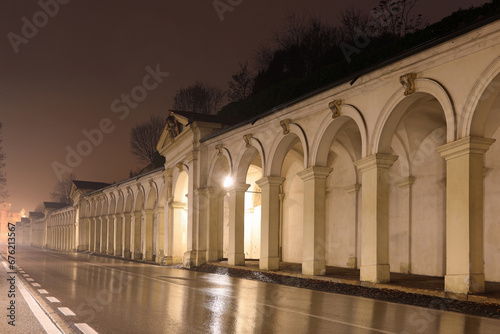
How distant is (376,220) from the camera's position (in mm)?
13914

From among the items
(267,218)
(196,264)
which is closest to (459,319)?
(267,218)

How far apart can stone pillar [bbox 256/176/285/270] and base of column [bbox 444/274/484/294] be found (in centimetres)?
889

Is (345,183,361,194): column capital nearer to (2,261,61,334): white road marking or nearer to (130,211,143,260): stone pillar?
(2,261,61,334): white road marking

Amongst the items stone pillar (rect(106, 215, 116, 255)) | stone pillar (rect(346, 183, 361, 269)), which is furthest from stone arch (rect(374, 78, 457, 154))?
stone pillar (rect(106, 215, 116, 255))

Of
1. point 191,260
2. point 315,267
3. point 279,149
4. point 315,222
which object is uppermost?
point 279,149

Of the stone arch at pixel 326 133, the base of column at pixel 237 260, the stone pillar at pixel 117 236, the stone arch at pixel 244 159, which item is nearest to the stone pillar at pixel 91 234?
the stone pillar at pixel 117 236

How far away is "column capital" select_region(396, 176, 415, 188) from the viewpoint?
725 inches

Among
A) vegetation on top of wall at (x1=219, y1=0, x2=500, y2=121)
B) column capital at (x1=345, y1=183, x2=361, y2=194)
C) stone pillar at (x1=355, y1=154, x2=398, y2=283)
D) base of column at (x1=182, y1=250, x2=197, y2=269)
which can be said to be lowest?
base of column at (x1=182, y1=250, x2=197, y2=269)

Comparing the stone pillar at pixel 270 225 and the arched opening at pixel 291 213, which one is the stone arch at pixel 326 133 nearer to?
the stone pillar at pixel 270 225

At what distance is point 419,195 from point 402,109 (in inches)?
215

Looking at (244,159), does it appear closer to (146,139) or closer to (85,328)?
(85,328)

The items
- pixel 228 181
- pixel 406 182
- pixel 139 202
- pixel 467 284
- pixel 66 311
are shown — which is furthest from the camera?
pixel 139 202

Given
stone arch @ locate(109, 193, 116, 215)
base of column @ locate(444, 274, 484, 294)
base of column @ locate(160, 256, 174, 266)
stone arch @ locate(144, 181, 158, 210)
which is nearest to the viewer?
base of column @ locate(444, 274, 484, 294)

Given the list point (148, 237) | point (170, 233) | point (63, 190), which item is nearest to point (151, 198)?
point (148, 237)
